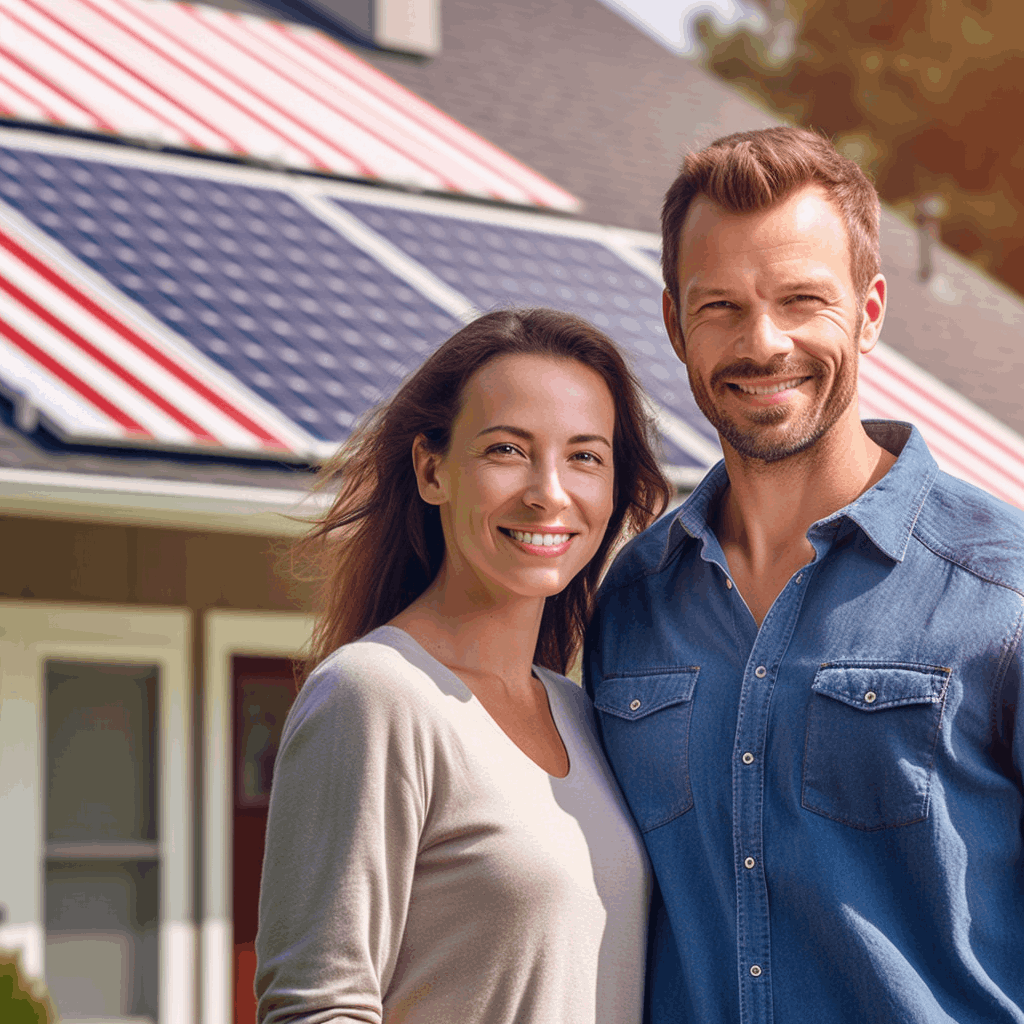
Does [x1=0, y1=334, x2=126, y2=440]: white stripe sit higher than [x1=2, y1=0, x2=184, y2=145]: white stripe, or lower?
lower

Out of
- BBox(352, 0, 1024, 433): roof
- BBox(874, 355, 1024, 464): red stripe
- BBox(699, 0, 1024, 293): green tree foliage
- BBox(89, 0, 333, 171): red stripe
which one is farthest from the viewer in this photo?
BBox(699, 0, 1024, 293): green tree foliage

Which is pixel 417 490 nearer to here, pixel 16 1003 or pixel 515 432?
pixel 515 432

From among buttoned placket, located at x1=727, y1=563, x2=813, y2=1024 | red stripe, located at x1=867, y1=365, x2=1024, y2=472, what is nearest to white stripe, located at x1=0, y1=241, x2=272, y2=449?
buttoned placket, located at x1=727, y1=563, x2=813, y2=1024

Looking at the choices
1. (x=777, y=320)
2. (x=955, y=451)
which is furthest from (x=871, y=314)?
(x=955, y=451)

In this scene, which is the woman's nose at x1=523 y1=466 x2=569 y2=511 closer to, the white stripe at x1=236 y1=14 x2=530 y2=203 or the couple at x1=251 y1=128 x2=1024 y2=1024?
the couple at x1=251 y1=128 x2=1024 y2=1024

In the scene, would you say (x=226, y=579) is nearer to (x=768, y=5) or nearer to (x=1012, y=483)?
(x=1012, y=483)

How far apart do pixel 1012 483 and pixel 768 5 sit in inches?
733

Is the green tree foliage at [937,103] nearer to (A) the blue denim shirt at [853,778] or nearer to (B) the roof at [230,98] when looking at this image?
(B) the roof at [230,98]

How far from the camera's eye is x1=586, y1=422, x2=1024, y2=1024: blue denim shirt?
3238 millimetres

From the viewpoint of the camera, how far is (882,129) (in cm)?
2380

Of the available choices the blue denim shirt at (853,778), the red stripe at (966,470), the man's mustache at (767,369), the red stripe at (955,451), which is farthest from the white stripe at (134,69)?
the blue denim shirt at (853,778)

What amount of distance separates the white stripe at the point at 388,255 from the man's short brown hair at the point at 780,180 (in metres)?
4.72

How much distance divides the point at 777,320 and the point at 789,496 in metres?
0.41

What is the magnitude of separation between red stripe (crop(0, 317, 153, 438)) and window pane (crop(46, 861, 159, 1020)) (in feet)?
7.71
